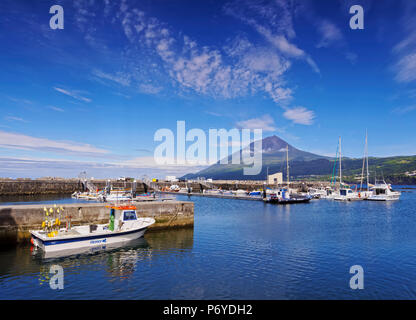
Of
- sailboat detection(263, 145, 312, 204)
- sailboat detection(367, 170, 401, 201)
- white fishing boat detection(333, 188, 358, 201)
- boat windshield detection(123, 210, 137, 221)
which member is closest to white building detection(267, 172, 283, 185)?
white fishing boat detection(333, 188, 358, 201)

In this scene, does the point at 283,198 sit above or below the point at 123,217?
below

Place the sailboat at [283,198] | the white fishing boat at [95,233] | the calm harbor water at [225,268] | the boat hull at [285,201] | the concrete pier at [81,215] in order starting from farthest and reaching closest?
the sailboat at [283,198], the boat hull at [285,201], the concrete pier at [81,215], the white fishing boat at [95,233], the calm harbor water at [225,268]

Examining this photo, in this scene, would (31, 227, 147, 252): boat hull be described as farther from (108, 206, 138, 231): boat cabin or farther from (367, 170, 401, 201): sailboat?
(367, 170, 401, 201): sailboat

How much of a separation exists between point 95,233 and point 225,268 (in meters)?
10.2

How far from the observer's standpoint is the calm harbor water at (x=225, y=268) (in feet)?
43.9

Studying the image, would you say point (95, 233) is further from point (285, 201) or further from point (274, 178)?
point (274, 178)

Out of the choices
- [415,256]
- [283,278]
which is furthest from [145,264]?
[415,256]

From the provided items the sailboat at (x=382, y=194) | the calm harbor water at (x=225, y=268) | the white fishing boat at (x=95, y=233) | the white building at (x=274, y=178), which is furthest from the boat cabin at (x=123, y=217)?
the white building at (x=274, y=178)

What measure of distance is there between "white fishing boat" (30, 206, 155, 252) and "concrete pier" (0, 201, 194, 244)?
5.06 ft

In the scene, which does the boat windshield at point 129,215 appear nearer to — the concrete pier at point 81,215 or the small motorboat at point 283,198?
the concrete pier at point 81,215

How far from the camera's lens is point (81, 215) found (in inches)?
945

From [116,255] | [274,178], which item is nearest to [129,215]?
[116,255]

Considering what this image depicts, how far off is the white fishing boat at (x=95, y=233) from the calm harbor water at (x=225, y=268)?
2.76 feet

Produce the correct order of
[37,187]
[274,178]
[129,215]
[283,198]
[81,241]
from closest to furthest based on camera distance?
1. [81,241]
2. [129,215]
3. [283,198]
4. [37,187]
5. [274,178]
